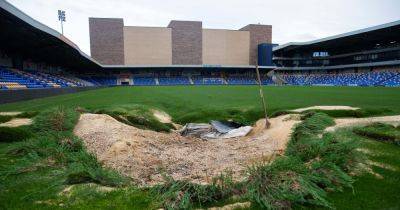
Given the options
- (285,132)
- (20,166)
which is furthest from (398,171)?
(20,166)

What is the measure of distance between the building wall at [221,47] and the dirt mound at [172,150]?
270 feet

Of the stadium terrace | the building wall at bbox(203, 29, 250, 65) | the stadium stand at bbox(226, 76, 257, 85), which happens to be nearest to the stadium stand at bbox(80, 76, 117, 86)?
the stadium terrace

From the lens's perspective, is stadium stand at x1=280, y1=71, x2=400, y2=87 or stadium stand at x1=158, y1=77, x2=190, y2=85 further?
stadium stand at x1=158, y1=77, x2=190, y2=85

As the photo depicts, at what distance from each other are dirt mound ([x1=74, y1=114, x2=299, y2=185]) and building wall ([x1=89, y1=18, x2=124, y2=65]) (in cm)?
7908

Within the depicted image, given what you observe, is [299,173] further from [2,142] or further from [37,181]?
[2,142]

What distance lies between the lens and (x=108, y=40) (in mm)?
86750

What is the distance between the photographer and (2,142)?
8.22m

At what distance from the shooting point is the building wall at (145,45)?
87.0 m

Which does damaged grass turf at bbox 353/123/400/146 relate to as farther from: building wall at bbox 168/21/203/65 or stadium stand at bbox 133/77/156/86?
building wall at bbox 168/21/203/65

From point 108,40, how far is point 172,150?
275 feet

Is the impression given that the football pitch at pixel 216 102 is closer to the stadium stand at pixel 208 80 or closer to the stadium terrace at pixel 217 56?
the stadium terrace at pixel 217 56

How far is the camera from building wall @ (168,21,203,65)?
295 feet

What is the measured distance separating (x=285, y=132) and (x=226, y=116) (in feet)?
17.0

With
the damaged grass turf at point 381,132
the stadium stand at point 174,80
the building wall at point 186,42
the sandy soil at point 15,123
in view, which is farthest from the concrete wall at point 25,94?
the building wall at point 186,42
